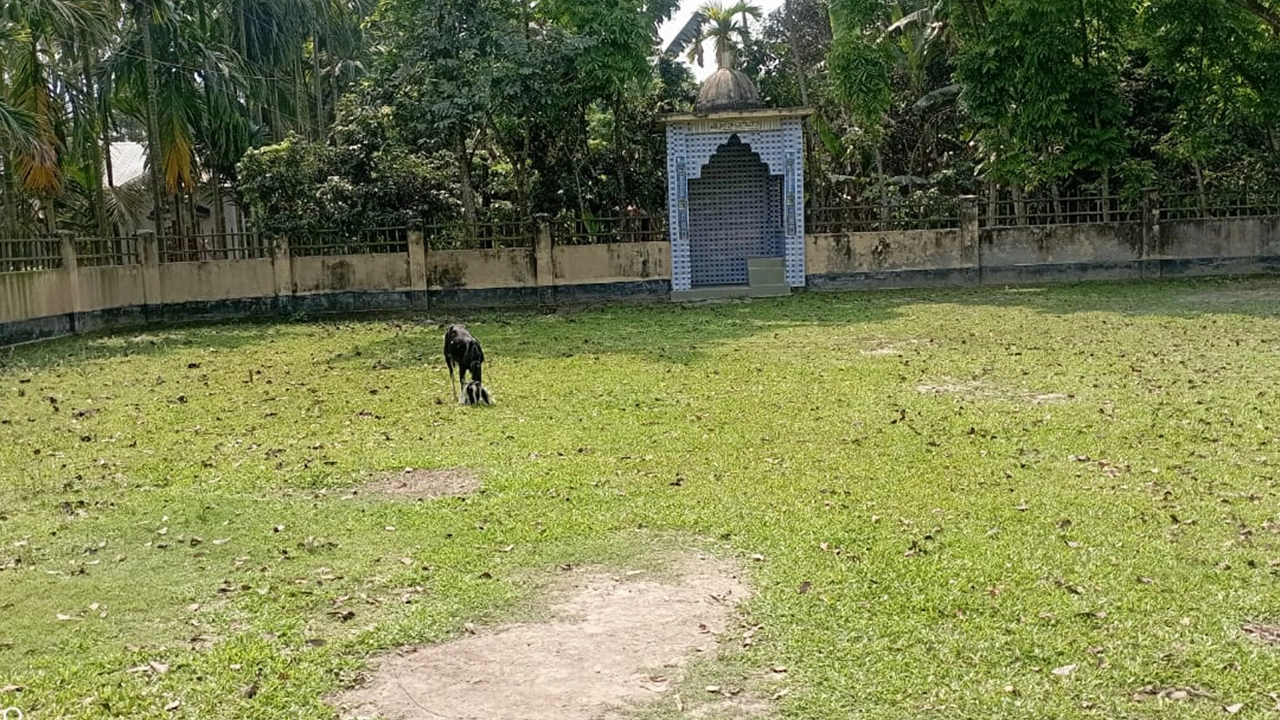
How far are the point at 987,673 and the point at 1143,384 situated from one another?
6100 millimetres

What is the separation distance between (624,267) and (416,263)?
3.91 m

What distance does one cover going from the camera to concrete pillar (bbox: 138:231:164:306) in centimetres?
1916

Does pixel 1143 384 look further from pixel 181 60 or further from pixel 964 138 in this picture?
pixel 181 60

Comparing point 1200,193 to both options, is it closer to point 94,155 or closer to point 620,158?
point 620,158

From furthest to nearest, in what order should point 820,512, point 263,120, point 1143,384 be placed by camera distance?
point 263,120
point 1143,384
point 820,512

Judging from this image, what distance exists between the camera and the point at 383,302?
19953 mm

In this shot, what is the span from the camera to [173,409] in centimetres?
955

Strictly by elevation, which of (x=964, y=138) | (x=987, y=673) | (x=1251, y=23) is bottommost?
→ (x=987, y=673)

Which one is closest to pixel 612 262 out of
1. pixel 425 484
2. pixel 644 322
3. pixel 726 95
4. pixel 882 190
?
pixel 726 95

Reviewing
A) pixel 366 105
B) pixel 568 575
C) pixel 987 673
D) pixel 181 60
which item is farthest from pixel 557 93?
pixel 987 673

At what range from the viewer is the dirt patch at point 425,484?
248 inches

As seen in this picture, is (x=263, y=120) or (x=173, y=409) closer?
(x=173, y=409)

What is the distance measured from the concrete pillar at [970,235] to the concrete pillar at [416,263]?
33.6 feet

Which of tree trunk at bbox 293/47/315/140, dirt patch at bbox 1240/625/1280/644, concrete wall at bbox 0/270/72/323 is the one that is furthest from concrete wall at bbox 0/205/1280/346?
dirt patch at bbox 1240/625/1280/644
